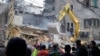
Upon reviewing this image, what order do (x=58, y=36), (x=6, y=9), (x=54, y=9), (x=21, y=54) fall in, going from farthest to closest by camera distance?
(x=54, y=9) → (x=6, y=9) → (x=58, y=36) → (x=21, y=54)

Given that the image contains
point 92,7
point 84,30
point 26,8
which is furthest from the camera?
point 26,8

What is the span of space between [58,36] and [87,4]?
21247mm

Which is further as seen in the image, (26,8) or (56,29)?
(26,8)

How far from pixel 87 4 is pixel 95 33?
21.1 ft

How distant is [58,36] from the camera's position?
34438mm

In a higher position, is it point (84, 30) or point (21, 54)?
point (21, 54)

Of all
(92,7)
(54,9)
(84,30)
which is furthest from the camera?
(54,9)

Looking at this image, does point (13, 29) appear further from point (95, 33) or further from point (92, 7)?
point (92, 7)

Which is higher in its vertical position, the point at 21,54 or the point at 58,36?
the point at 21,54

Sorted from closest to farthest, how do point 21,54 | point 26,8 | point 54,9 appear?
1. point 21,54
2. point 54,9
3. point 26,8

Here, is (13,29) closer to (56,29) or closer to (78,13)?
(56,29)

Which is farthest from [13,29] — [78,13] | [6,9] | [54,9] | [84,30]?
[54,9]

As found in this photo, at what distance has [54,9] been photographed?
58.4 metres

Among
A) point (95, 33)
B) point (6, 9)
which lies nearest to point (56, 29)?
point (6, 9)
